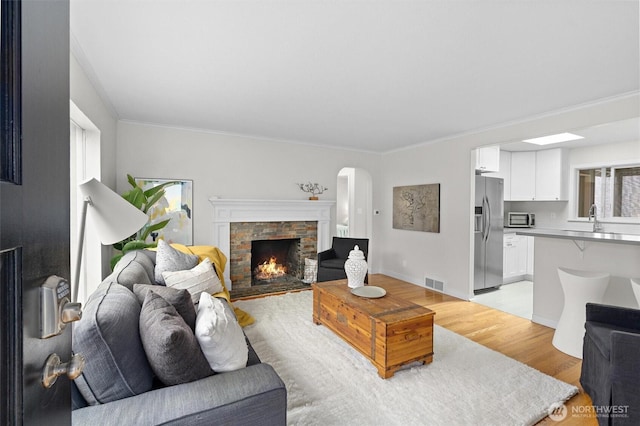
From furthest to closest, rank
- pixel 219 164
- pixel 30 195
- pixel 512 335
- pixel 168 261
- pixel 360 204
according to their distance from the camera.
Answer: pixel 360 204, pixel 219 164, pixel 512 335, pixel 168 261, pixel 30 195

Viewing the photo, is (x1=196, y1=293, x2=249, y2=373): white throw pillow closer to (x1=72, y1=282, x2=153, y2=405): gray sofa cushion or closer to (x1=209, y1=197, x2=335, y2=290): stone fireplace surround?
(x1=72, y1=282, x2=153, y2=405): gray sofa cushion

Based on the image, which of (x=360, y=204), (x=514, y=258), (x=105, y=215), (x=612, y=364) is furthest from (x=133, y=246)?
(x=514, y=258)

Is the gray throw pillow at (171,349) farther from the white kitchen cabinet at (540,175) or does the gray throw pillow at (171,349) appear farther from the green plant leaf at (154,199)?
the white kitchen cabinet at (540,175)

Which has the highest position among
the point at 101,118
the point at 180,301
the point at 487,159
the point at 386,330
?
the point at 101,118

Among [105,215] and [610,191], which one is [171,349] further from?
[610,191]

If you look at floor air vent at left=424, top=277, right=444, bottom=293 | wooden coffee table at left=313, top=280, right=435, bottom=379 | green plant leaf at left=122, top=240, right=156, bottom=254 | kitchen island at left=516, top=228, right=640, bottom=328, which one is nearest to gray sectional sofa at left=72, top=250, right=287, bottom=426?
wooden coffee table at left=313, top=280, right=435, bottom=379

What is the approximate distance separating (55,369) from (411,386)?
2.27 metres

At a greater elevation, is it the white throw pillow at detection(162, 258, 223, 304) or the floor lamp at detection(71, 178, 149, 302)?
the floor lamp at detection(71, 178, 149, 302)

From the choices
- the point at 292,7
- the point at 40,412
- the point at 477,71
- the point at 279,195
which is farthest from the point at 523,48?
the point at 279,195

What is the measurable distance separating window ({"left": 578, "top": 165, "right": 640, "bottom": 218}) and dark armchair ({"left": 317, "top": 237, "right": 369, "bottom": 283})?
12.7ft

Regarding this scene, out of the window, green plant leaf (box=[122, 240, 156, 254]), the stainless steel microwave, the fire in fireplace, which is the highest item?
the window

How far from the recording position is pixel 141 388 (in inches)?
52.2

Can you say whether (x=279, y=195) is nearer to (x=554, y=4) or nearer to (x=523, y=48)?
(x=523, y=48)

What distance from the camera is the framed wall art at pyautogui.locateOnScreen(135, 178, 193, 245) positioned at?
4.15 meters
